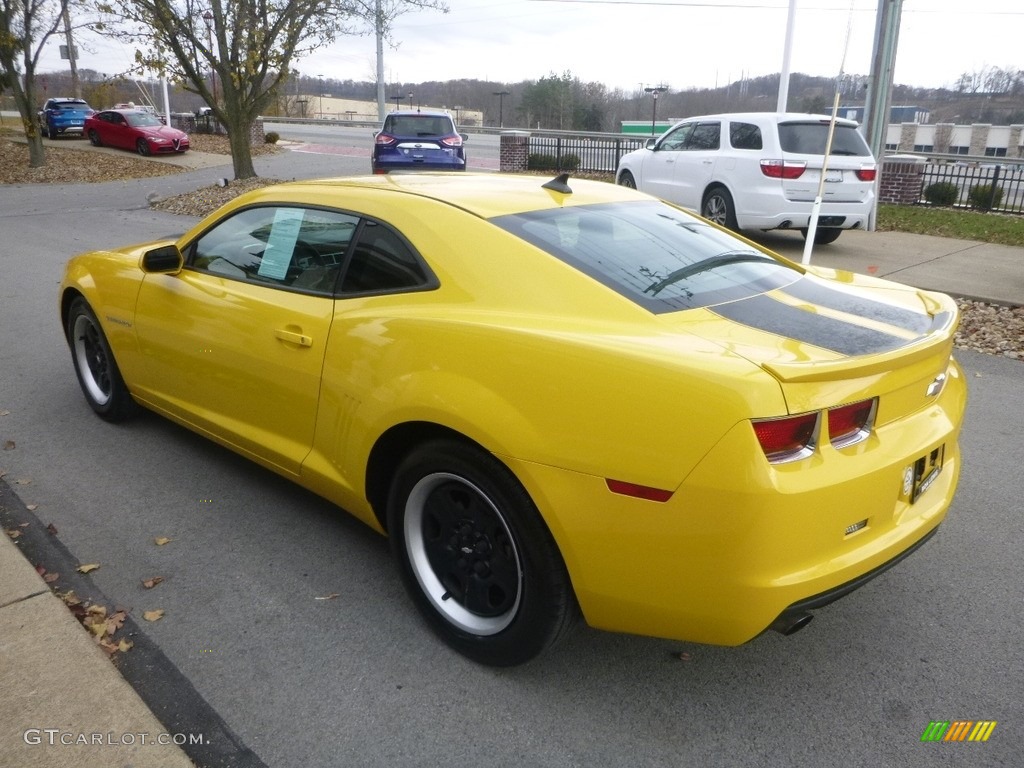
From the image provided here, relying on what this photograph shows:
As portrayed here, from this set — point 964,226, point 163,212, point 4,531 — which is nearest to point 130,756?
point 4,531

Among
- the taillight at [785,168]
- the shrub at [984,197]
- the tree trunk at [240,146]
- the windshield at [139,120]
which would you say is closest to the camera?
the taillight at [785,168]

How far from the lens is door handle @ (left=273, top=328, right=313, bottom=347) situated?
319cm

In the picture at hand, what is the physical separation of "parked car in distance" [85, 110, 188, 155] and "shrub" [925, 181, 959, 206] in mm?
24727

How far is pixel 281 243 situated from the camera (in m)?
3.59

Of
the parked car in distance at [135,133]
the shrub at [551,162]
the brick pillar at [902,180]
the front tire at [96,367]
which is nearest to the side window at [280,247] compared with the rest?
the front tire at [96,367]

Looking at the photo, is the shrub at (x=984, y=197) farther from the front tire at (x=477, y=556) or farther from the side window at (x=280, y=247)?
the front tire at (x=477, y=556)

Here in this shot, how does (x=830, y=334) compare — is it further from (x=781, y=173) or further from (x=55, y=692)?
(x=781, y=173)

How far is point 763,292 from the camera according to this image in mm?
2963

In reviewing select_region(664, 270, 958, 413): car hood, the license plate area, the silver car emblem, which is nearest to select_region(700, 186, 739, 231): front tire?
select_region(664, 270, 958, 413): car hood

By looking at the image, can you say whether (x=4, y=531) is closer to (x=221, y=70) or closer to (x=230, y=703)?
(x=230, y=703)

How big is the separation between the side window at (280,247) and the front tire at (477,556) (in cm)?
96

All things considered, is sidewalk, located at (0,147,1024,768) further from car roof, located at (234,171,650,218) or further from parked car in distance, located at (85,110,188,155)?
parked car in distance, located at (85,110,188,155)

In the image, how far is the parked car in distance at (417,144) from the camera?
59.4 ft

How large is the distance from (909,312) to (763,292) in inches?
20.5
